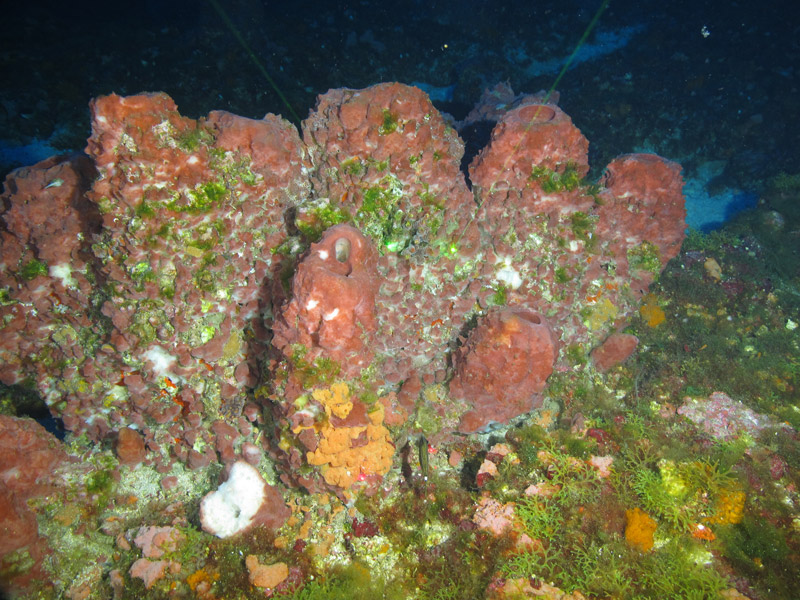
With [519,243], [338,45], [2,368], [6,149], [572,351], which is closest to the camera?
[2,368]

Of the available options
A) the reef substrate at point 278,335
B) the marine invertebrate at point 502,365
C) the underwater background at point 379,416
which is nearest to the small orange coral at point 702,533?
the underwater background at point 379,416

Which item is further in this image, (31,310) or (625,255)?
(625,255)

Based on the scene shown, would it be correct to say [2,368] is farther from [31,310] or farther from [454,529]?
[454,529]

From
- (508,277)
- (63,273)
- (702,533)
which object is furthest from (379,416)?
(63,273)

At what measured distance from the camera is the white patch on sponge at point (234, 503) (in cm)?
413

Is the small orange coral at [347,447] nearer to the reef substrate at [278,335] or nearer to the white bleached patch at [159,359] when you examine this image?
the reef substrate at [278,335]

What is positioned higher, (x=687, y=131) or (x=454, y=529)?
(x=687, y=131)

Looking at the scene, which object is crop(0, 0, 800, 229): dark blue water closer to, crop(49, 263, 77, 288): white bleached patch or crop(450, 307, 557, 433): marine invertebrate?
crop(49, 263, 77, 288): white bleached patch

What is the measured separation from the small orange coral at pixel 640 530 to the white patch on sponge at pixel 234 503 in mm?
3883

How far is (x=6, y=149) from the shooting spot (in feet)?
31.5

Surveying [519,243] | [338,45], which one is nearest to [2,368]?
[519,243]

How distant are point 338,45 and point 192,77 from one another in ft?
18.4

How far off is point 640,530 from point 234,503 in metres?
4.25

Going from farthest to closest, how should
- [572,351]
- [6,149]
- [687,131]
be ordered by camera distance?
[687,131], [6,149], [572,351]
